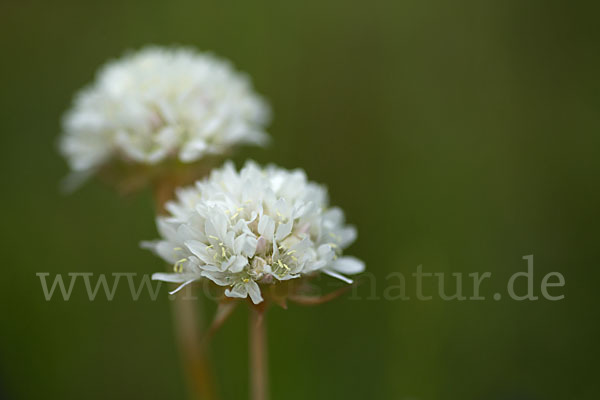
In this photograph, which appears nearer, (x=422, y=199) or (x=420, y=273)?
(x=420, y=273)

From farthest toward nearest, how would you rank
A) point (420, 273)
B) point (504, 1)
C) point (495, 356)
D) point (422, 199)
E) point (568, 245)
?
point (504, 1) → point (422, 199) → point (568, 245) → point (495, 356) → point (420, 273)

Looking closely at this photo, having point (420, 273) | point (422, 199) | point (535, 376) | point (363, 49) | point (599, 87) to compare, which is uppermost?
point (363, 49)

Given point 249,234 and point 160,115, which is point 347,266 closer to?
point 249,234

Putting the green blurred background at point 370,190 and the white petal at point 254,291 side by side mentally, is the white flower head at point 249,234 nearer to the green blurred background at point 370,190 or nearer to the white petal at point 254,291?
the white petal at point 254,291

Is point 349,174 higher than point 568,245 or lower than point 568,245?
higher

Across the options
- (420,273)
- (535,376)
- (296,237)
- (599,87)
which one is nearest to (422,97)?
(599,87)

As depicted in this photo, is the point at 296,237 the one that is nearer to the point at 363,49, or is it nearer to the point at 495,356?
the point at 495,356
